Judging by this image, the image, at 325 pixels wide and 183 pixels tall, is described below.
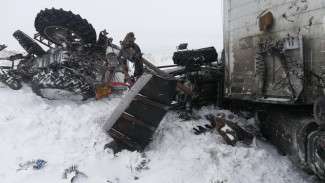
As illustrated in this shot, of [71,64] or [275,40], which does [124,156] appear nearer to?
[275,40]

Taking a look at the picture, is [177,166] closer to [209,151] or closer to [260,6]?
[209,151]

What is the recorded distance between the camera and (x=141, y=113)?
5.00m

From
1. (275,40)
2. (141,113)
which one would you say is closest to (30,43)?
(141,113)

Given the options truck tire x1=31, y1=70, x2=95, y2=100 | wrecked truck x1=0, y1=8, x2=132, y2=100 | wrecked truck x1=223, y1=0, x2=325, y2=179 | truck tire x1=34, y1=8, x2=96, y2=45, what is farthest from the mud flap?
truck tire x1=34, y1=8, x2=96, y2=45

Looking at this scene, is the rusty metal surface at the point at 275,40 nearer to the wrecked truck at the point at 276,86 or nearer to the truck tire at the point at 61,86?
the wrecked truck at the point at 276,86

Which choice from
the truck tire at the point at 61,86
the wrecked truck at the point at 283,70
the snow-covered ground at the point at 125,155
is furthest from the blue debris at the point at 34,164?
the wrecked truck at the point at 283,70

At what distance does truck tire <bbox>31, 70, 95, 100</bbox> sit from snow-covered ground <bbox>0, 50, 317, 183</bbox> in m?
0.93

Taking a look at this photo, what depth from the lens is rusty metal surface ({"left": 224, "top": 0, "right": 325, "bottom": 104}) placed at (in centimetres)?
473

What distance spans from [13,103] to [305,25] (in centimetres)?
757

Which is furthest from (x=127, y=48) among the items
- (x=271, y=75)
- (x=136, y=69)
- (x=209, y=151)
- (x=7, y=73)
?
(x=7, y=73)

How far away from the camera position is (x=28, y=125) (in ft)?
18.1

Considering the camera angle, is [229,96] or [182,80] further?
[182,80]

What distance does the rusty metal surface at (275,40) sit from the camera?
4734 mm

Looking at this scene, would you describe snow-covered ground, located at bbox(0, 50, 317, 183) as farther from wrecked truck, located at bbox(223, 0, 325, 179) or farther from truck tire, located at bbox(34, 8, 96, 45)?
truck tire, located at bbox(34, 8, 96, 45)
